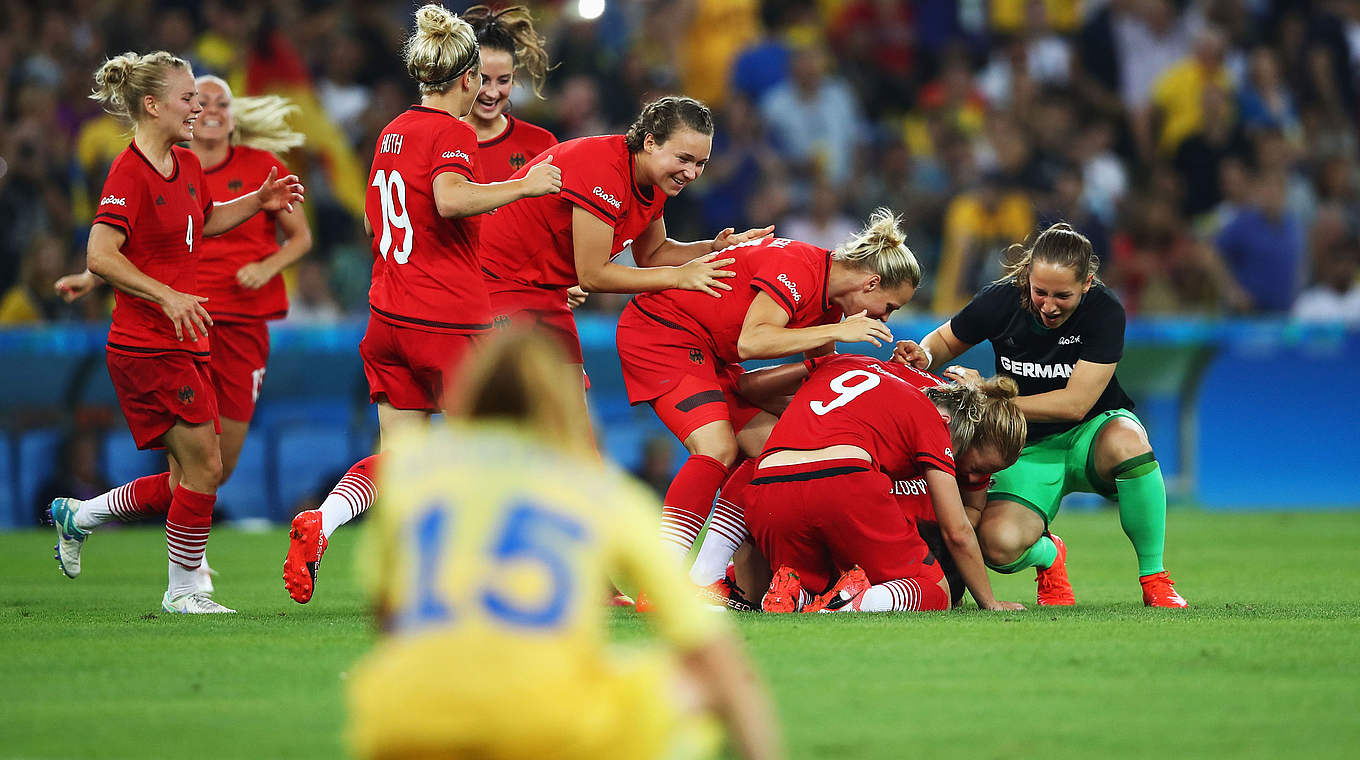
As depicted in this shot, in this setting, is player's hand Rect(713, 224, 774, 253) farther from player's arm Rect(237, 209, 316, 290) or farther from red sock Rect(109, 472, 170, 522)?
red sock Rect(109, 472, 170, 522)

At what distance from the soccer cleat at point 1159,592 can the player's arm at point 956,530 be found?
0.88 meters

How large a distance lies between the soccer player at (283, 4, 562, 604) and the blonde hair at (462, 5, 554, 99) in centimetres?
114

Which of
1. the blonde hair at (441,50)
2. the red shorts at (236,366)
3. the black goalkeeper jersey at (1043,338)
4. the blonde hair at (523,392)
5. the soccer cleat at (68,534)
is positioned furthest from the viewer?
the red shorts at (236,366)

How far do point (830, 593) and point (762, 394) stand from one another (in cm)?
112

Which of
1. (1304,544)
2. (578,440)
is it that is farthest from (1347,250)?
(578,440)

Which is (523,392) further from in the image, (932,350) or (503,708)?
(932,350)

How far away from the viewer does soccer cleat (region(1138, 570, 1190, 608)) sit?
22.8ft

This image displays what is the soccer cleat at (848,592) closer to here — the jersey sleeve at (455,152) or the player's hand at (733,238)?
the player's hand at (733,238)

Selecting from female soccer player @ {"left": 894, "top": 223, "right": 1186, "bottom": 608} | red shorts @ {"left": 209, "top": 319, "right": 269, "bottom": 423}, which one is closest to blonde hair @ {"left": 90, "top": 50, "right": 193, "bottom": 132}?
red shorts @ {"left": 209, "top": 319, "right": 269, "bottom": 423}

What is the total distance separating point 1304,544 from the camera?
405 inches

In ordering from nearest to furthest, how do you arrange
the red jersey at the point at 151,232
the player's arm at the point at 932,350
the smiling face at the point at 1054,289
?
the red jersey at the point at 151,232
the smiling face at the point at 1054,289
the player's arm at the point at 932,350

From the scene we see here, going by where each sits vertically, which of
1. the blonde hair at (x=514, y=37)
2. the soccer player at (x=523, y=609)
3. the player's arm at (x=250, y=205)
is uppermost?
the blonde hair at (x=514, y=37)

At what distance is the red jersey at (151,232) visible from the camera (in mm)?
6801

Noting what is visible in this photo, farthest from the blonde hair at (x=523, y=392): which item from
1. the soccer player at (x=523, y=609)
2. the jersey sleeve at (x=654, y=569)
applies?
the jersey sleeve at (x=654, y=569)
